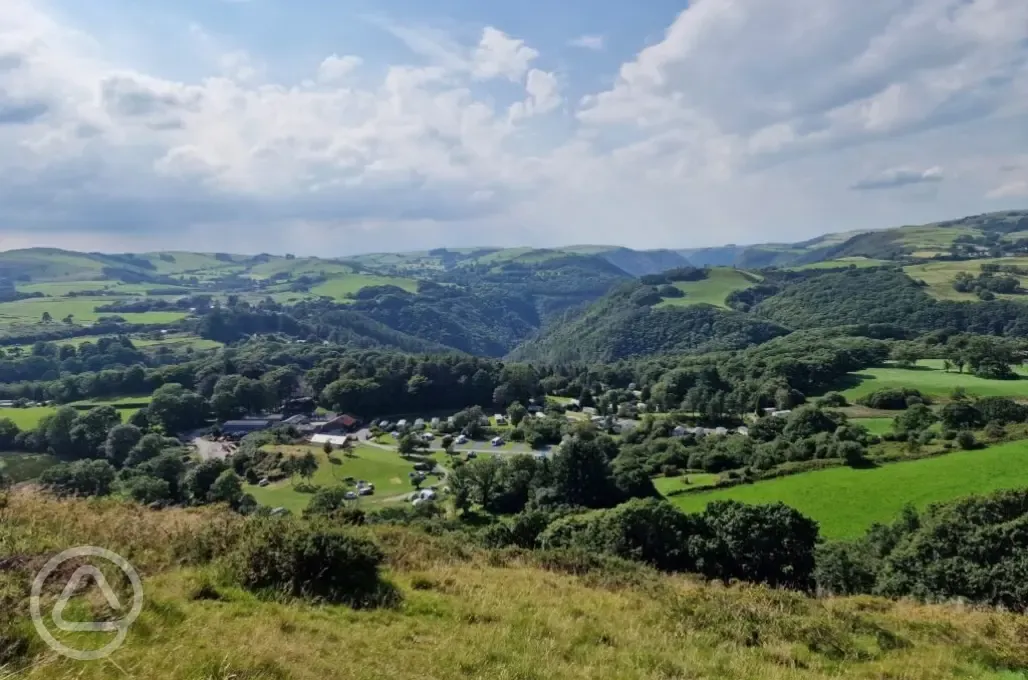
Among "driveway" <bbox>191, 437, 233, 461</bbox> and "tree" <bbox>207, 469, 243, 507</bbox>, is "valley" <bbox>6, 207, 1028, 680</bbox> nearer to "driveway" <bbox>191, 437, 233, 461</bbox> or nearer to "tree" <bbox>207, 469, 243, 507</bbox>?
"tree" <bbox>207, 469, 243, 507</bbox>

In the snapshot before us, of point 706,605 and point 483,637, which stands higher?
point 483,637

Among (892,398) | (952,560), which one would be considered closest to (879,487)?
(952,560)

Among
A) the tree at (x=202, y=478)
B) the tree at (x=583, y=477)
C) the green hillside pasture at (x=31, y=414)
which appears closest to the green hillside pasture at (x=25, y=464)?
the green hillside pasture at (x=31, y=414)

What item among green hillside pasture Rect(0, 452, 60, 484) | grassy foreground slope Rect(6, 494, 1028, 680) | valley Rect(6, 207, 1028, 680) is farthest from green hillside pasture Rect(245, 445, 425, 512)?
grassy foreground slope Rect(6, 494, 1028, 680)

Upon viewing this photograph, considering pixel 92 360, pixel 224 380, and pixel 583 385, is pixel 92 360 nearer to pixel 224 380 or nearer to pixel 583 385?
pixel 224 380

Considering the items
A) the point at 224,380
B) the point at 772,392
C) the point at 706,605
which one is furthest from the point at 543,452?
the point at 706,605

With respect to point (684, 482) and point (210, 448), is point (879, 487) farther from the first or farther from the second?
point (210, 448)
